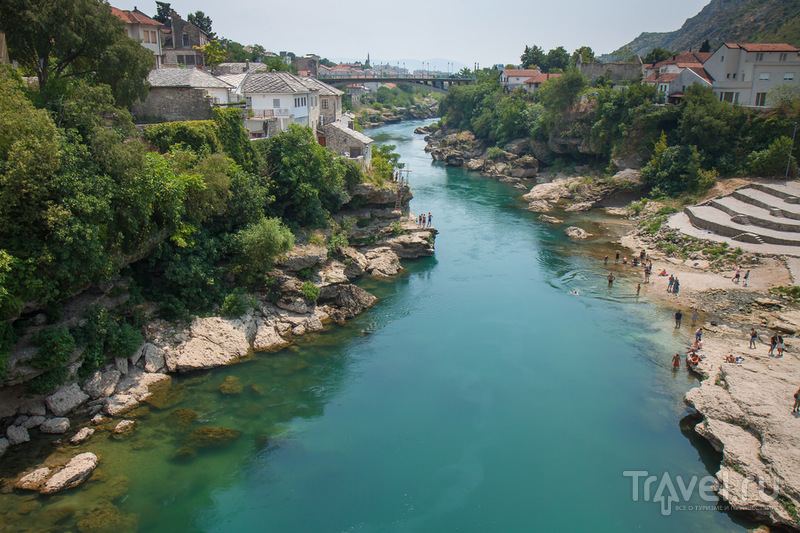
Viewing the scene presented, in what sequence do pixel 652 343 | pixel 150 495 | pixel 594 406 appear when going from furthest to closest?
1. pixel 652 343
2. pixel 594 406
3. pixel 150 495

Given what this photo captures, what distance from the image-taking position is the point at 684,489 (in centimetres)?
1995

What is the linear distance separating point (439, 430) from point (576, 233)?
30.7m

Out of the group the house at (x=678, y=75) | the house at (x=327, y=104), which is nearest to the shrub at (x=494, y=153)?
the house at (x=678, y=75)

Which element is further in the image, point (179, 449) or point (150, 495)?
point (179, 449)

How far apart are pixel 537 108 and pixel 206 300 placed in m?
65.3

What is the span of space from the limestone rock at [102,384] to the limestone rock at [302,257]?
37.5ft

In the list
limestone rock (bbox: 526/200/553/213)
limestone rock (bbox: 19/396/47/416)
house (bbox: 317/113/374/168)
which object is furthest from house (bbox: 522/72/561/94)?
limestone rock (bbox: 19/396/47/416)

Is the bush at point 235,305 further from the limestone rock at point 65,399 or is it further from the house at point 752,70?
the house at point 752,70

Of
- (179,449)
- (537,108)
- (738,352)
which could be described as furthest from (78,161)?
(537,108)

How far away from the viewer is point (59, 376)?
71.8 ft

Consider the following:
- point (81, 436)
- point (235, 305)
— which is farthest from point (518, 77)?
point (81, 436)

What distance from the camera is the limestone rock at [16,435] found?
795 inches

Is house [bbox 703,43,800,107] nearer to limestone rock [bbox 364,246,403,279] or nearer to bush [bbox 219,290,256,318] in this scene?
limestone rock [bbox 364,246,403,279]

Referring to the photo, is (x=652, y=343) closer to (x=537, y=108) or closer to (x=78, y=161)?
(x=78, y=161)
